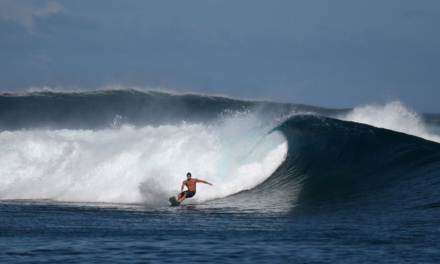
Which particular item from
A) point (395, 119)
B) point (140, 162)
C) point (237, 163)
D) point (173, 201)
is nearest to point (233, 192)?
point (237, 163)

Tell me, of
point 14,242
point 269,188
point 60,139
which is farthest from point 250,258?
point 60,139

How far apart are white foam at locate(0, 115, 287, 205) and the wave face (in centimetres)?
3

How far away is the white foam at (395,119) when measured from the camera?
21.9 metres

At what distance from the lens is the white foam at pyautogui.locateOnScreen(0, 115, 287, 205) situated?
15133 mm

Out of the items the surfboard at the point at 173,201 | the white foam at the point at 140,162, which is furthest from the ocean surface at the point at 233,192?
the surfboard at the point at 173,201

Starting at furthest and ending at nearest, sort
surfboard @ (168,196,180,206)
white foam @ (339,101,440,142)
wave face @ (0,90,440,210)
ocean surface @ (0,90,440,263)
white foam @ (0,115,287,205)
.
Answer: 1. white foam @ (339,101,440,142)
2. white foam @ (0,115,287,205)
3. wave face @ (0,90,440,210)
4. surfboard @ (168,196,180,206)
5. ocean surface @ (0,90,440,263)

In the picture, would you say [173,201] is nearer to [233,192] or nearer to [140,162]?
[233,192]

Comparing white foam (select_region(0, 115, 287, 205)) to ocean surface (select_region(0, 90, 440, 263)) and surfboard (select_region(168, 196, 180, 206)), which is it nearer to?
ocean surface (select_region(0, 90, 440, 263))

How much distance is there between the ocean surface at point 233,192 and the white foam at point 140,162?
42mm

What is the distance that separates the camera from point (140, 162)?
16.6 meters

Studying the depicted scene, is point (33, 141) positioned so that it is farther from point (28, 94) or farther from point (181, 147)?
point (28, 94)

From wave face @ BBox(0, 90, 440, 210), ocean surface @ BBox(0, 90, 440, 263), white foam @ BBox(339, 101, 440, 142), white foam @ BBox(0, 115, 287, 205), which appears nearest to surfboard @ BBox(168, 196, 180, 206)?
ocean surface @ BBox(0, 90, 440, 263)

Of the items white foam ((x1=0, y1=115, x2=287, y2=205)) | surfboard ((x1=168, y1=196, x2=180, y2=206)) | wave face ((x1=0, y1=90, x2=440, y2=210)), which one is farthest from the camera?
white foam ((x1=0, y1=115, x2=287, y2=205))

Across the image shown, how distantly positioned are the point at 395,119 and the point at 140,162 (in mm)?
11416
